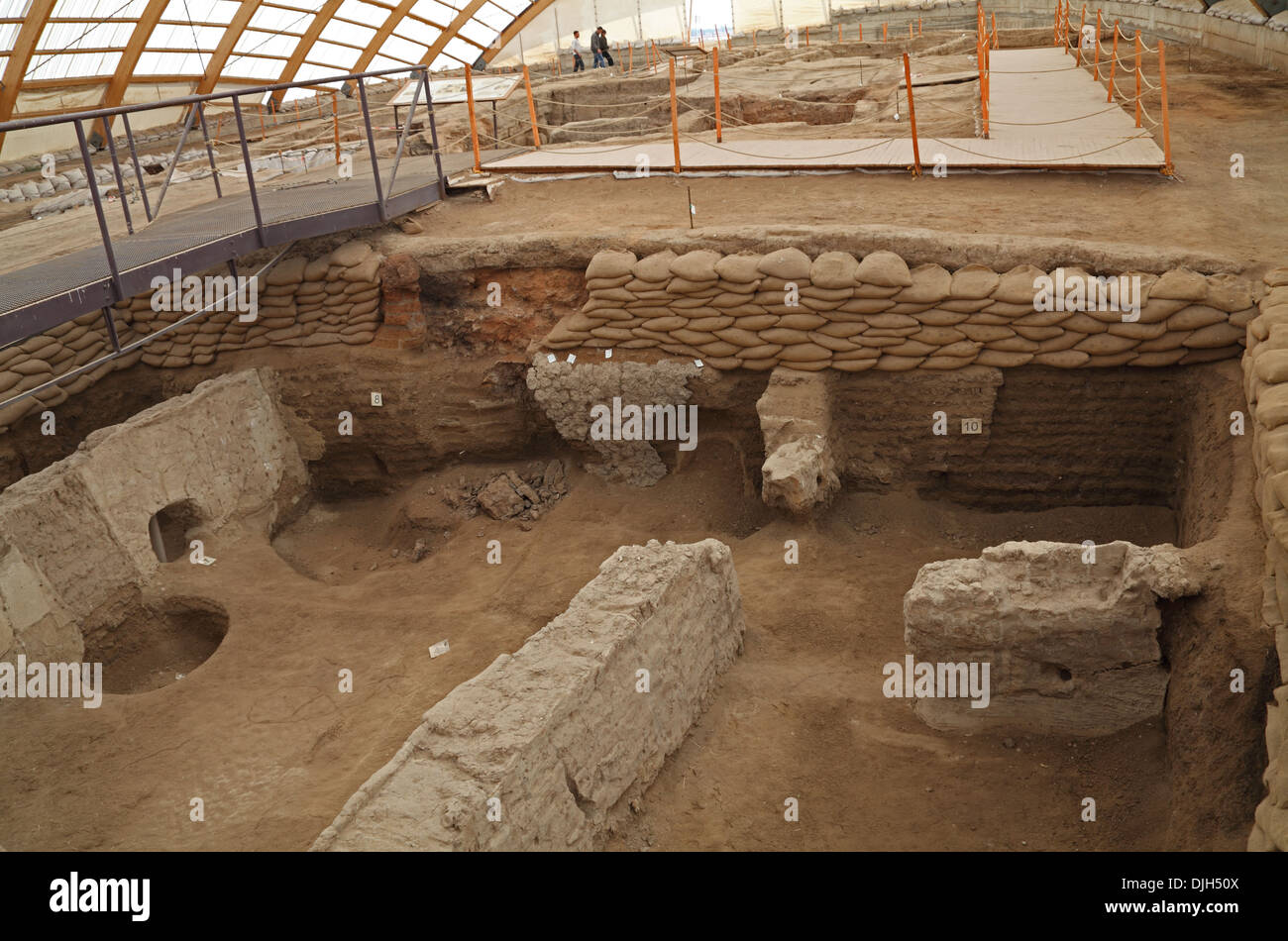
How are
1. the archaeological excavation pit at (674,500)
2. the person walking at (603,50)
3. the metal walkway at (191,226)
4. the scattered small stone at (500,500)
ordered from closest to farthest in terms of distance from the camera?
the archaeological excavation pit at (674,500), the metal walkway at (191,226), the scattered small stone at (500,500), the person walking at (603,50)

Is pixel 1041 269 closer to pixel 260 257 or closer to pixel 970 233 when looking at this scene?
pixel 970 233

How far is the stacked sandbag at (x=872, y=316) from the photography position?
6.40 metres

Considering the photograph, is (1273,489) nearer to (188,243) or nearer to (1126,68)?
(188,243)

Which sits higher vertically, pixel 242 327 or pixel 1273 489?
pixel 242 327

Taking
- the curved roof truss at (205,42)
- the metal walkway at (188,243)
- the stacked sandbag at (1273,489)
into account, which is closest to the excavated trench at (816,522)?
the stacked sandbag at (1273,489)

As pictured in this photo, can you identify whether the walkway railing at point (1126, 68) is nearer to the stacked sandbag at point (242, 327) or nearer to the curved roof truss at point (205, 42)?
the stacked sandbag at point (242, 327)

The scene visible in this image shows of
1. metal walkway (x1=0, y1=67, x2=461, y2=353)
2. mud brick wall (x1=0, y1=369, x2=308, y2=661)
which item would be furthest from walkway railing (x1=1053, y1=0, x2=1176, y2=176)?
mud brick wall (x1=0, y1=369, x2=308, y2=661)

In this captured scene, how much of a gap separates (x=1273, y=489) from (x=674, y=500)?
4211mm

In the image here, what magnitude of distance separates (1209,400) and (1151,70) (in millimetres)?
10568

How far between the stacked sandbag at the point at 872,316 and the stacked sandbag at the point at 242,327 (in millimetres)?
1763

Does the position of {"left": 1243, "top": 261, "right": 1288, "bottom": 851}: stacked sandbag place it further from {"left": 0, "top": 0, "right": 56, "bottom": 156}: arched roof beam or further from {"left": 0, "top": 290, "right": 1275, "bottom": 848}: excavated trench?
{"left": 0, "top": 0, "right": 56, "bottom": 156}: arched roof beam

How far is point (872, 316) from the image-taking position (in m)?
7.07

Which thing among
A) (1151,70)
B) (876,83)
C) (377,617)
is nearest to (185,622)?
(377,617)

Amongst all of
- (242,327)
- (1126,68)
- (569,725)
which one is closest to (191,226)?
(242,327)
